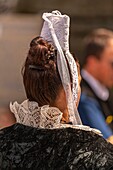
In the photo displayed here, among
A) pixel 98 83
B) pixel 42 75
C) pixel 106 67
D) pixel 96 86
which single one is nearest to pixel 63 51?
pixel 42 75

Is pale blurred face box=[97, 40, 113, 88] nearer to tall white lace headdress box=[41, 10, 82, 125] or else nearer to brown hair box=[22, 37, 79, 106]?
tall white lace headdress box=[41, 10, 82, 125]

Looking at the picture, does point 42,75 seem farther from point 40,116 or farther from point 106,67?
point 106,67

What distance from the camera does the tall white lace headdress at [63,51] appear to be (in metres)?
3.79

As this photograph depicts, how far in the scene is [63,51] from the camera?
153 inches

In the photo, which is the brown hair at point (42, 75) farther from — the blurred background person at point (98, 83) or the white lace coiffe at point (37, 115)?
the blurred background person at point (98, 83)

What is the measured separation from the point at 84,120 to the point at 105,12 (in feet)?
17.9

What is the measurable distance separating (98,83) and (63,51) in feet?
8.08

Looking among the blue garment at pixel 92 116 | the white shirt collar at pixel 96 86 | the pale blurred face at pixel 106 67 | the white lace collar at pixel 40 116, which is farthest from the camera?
the pale blurred face at pixel 106 67

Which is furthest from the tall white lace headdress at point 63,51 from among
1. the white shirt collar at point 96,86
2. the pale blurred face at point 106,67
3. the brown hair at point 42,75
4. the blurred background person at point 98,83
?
the pale blurred face at point 106,67

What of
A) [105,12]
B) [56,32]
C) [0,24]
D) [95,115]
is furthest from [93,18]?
[56,32]

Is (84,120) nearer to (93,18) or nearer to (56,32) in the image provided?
(56,32)

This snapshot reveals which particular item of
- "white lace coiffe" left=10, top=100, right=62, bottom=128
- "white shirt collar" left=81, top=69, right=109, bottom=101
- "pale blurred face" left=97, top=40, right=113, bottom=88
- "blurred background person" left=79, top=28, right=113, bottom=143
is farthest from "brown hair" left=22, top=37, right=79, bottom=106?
"pale blurred face" left=97, top=40, right=113, bottom=88

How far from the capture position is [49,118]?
148 inches

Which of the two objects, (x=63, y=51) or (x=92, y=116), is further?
(x=92, y=116)
